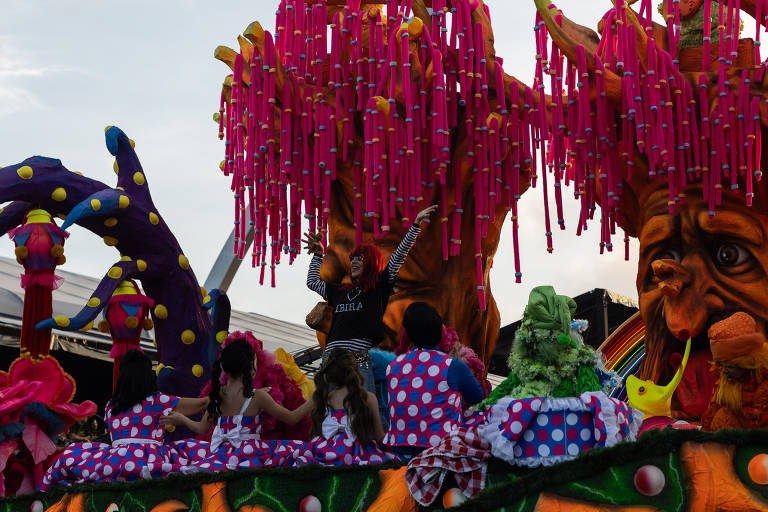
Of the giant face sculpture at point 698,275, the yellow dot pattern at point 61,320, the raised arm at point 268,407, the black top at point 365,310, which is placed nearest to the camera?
the raised arm at point 268,407

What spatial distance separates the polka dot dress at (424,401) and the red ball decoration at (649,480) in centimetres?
113

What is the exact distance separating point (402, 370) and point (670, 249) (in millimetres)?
3273

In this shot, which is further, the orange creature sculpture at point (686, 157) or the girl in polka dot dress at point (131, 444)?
the orange creature sculpture at point (686, 157)

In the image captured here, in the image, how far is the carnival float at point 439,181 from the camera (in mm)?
6453

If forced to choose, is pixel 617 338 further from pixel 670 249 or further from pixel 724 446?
pixel 724 446

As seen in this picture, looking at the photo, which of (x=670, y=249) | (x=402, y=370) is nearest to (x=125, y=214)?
(x=402, y=370)

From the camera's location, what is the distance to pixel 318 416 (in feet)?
15.1

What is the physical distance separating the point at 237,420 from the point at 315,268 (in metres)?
1.51

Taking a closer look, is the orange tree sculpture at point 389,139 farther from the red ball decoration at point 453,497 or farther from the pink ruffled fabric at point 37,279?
the red ball decoration at point 453,497

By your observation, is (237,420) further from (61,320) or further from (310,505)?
(61,320)

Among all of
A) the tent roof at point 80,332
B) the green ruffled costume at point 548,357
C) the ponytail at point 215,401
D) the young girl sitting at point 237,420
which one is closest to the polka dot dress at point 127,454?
the young girl sitting at point 237,420

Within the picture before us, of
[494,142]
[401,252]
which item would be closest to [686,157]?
[494,142]

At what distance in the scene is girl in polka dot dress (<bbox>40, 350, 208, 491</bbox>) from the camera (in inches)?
191

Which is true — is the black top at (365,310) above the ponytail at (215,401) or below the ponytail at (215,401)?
above
